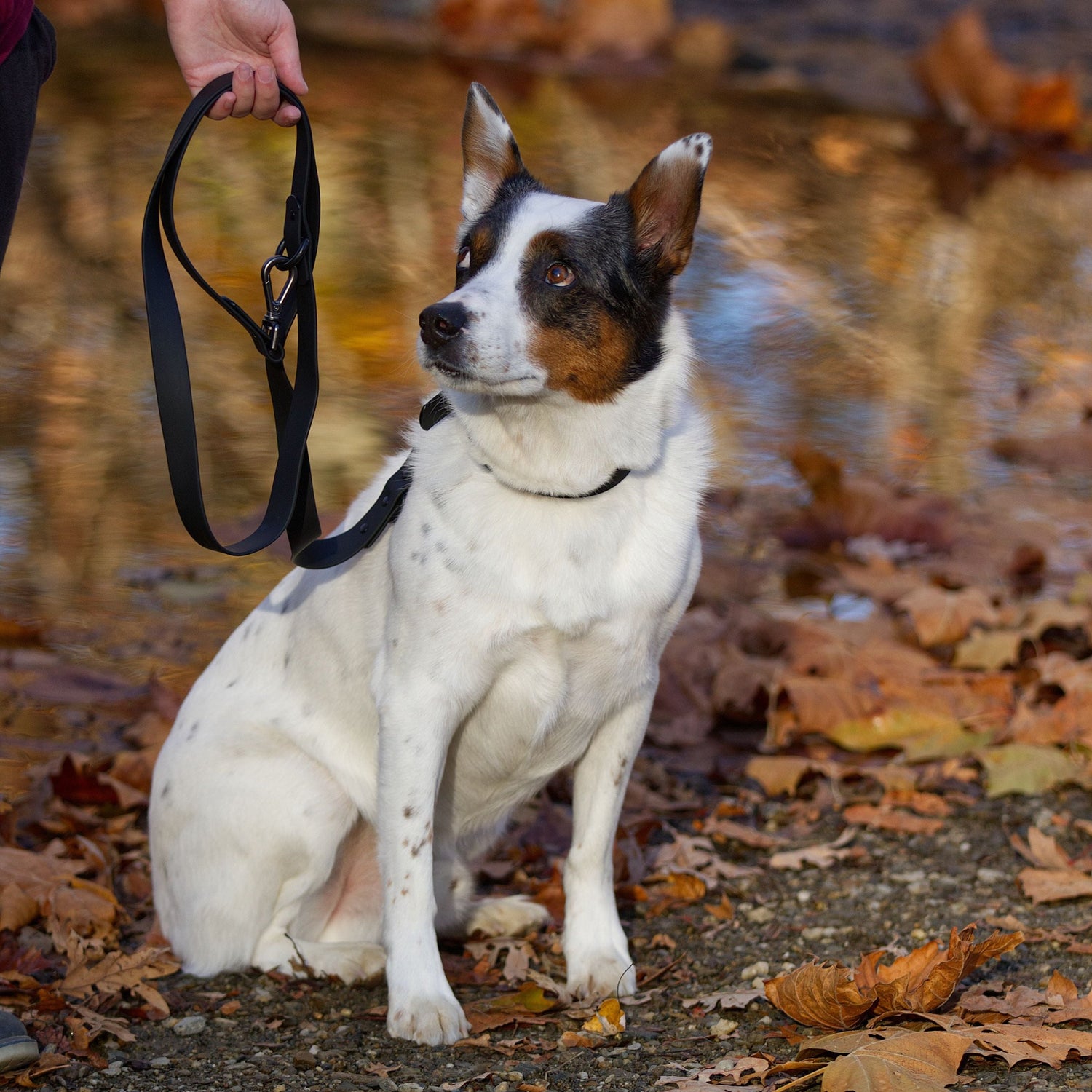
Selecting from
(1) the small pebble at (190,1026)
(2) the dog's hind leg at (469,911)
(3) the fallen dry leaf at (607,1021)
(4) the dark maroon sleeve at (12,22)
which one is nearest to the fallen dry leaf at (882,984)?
(3) the fallen dry leaf at (607,1021)

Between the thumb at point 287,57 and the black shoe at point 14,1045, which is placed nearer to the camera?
the black shoe at point 14,1045

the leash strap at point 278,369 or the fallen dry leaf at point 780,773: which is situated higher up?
the leash strap at point 278,369

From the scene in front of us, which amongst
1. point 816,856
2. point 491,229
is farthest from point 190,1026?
point 491,229

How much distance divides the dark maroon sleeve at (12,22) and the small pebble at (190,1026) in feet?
6.87

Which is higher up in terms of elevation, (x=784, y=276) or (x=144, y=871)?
(x=784, y=276)

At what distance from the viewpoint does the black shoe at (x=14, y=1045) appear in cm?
292

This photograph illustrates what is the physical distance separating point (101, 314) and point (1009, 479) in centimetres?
557

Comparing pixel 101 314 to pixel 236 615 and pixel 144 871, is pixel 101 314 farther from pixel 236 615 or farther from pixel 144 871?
pixel 144 871

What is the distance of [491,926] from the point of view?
12.4 feet

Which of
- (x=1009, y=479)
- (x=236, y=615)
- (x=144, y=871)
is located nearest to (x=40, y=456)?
(x=236, y=615)

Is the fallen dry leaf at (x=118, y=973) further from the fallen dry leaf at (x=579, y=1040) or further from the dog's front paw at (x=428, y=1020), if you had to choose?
the fallen dry leaf at (x=579, y=1040)

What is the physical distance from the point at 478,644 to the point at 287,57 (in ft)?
4.83

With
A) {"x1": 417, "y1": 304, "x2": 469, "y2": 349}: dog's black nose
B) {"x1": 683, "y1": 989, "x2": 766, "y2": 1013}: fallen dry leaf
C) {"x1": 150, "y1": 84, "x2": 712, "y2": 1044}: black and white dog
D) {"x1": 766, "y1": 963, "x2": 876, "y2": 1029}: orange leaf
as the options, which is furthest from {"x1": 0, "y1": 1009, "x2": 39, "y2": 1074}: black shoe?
{"x1": 417, "y1": 304, "x2": 469, "y2": 349}: dog's black nose

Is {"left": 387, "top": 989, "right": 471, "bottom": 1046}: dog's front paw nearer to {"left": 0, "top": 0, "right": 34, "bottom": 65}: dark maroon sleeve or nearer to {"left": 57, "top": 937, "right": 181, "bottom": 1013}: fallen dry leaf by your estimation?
{"left": 57, "top": 937, "right": 181, "bottom": 1013}: fallen dry leaf
